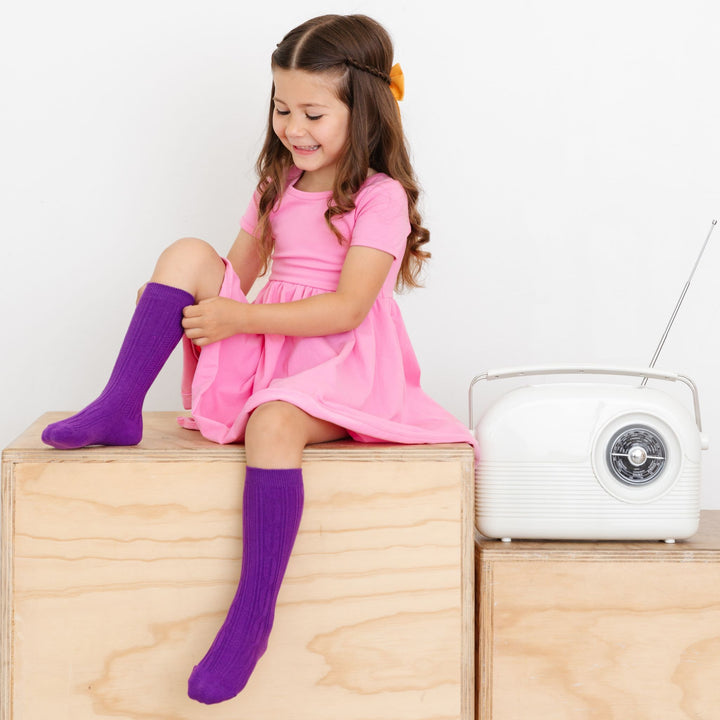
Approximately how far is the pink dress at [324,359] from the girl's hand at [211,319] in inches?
1.6

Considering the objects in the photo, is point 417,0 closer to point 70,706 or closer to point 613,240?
point 613,240

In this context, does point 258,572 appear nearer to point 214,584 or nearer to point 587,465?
point 214,584

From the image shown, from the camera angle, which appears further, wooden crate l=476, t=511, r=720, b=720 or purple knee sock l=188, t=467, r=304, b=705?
wooden crate l=476, t=511, r=720, b=720

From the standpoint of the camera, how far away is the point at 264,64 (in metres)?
1.73

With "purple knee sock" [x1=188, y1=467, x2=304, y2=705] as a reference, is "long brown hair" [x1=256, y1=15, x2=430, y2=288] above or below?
above

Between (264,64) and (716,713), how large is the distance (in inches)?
48.8

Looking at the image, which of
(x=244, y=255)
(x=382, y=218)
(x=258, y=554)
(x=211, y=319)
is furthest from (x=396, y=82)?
(x=258, y=554)

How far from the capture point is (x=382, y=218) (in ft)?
4.26

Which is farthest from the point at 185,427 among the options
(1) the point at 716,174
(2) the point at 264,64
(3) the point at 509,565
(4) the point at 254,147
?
(1) the point at 716,174

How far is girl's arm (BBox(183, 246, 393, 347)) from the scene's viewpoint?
3.95ft

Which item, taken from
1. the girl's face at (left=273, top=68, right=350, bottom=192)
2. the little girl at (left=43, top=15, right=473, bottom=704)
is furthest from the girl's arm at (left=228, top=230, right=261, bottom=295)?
the girl's face at (left=273, top=68, right=350, bottom=192)

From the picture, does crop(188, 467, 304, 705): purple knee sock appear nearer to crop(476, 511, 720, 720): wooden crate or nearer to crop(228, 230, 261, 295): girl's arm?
crop(476, 511, 720, 720): wooden crate

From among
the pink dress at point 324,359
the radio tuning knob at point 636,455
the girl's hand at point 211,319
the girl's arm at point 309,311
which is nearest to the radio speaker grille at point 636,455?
the radio tuning knob at point 636,455

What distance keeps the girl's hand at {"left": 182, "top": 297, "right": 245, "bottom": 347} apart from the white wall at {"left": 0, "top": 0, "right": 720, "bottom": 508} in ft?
1.91
